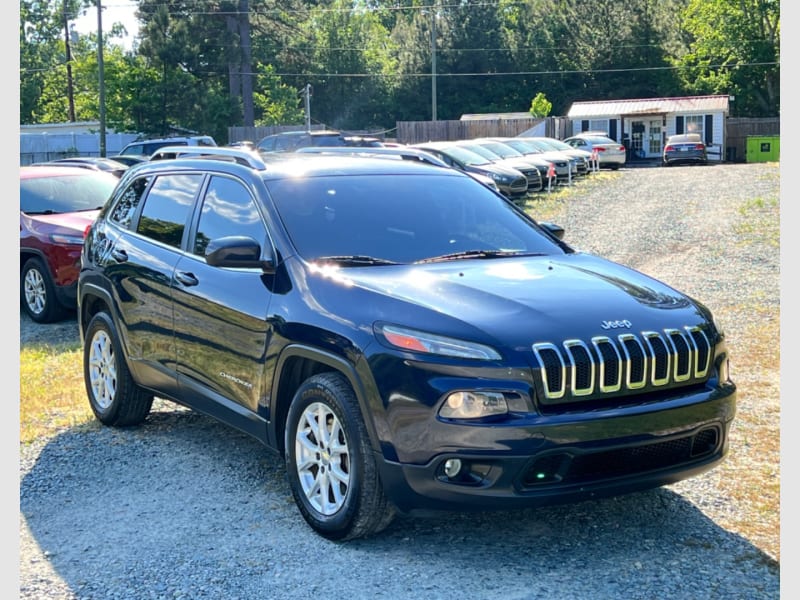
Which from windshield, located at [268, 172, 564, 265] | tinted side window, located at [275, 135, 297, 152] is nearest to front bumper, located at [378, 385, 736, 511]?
windshield, located at [268, 172, 564, 265]

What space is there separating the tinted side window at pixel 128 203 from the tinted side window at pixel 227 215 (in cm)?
104

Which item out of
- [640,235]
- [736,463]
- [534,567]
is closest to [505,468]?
[534,567]

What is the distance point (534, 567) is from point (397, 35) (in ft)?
248

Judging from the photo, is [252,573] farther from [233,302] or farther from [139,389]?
[139,389]

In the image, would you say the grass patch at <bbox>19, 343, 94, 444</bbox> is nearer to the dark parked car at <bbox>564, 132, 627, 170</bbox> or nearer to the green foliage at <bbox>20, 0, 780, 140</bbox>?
the dark parked car at <bbox>564, 132, 627, 170</bbox>

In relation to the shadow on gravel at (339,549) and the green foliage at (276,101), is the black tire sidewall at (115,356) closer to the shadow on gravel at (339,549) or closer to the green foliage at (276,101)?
the shadow on gravel at (339,549)

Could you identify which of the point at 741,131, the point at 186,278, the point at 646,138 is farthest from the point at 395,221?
the point at 741,131

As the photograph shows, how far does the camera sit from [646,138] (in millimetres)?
53062

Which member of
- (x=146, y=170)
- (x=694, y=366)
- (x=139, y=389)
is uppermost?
(x=146, y=170)

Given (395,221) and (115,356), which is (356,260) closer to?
(395,221)

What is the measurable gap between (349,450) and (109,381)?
299 cm

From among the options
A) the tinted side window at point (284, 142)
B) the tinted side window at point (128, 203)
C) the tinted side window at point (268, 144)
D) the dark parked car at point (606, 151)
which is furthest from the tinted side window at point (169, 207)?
the dark parked car at point (606, 151)

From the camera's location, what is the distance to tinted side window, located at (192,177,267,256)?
545cm

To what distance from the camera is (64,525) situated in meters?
5.16
